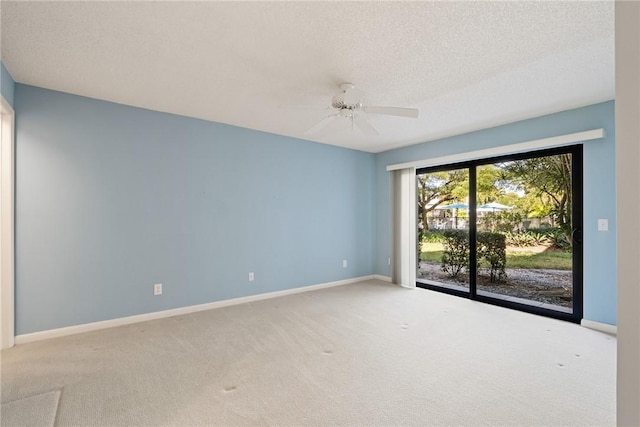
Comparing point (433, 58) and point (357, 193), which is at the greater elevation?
point (433, 58)

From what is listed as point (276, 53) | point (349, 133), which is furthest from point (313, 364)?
point (349, 133)

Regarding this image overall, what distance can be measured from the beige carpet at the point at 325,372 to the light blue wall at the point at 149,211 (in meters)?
0.45

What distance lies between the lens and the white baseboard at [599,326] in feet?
9.50

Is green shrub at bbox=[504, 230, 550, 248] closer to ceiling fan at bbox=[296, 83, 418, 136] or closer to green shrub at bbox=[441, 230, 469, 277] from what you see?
green shrub at bbox=[441, 230, 469, 277]

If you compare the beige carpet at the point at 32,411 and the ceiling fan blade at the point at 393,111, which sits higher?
the ceiling fan blade at the point at 393,111

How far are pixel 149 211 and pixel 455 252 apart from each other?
4331mm

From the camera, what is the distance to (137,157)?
320 cm

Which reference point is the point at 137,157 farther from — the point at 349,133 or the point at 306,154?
the point at 349,133

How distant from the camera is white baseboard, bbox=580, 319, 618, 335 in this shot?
9.50ft

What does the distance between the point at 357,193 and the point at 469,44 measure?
11.0 ft

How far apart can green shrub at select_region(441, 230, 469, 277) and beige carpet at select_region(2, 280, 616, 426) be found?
1158 millimetres

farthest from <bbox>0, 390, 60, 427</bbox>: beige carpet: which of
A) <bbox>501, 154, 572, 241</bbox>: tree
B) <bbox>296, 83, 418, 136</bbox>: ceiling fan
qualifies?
<bbox>501, 154, 572, 241</bbox>: tree

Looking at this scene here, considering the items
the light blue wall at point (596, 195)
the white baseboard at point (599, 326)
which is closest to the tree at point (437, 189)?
the light blue wall at point (596, 195)

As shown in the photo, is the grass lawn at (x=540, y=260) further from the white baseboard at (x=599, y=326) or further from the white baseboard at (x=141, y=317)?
the white baseboard at (x=141, y=317)
